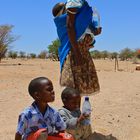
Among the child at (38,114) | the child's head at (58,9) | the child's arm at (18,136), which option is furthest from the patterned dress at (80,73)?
the child's arm at (18,136)

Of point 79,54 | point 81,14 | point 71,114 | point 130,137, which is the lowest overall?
point 130,137

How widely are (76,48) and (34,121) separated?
164 cm

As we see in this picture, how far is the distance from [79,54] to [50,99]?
158 centimetres

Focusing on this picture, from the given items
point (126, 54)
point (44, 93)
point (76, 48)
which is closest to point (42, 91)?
point (44, 93)

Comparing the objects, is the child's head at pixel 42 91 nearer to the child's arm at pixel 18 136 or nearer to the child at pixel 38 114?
the child at pixel 38 114

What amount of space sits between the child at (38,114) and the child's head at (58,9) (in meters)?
1.70

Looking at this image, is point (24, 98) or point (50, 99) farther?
point (24, 98)

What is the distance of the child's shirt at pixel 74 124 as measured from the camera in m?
4.51

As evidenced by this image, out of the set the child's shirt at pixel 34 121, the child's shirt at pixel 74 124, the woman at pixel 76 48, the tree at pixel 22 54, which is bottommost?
the tree at pixel 22 54

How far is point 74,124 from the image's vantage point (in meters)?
4.50

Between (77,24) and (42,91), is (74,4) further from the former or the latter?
(42,91)

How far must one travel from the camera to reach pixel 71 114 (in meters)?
4.57

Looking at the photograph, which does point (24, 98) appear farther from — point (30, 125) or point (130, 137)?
point (30, 125)

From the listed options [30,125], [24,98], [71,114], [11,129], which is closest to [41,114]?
[30,125]
